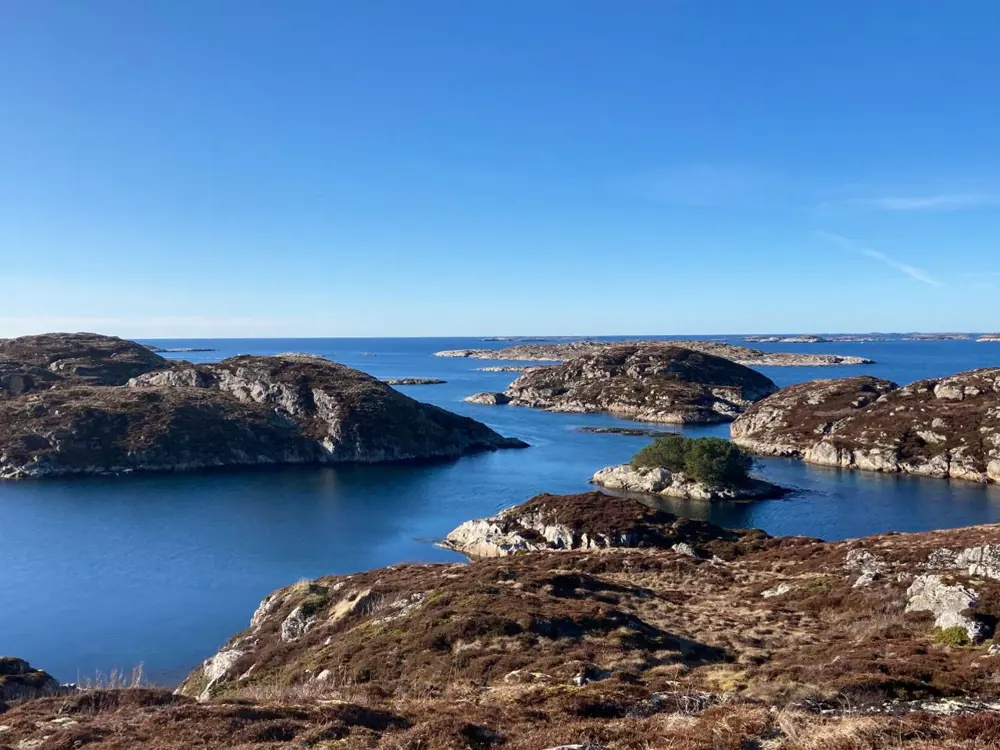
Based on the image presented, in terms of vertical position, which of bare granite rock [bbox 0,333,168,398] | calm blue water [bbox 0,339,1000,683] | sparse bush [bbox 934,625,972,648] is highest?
bare granite rock [bbox 0,333,168,398]

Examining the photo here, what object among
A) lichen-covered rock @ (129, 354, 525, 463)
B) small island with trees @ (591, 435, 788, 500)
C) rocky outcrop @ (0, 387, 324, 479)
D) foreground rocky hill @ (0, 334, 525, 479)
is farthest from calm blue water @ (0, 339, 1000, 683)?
lichen-covered rock @ (129, 354, 525, 463)

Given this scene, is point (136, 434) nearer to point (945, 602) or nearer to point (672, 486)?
point (672, 486)

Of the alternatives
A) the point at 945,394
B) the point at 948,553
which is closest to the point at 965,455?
the point at 945,394

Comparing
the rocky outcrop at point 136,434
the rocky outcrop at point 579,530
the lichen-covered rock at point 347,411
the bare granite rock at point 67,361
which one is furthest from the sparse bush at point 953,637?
the bare granite rock at point 67,361

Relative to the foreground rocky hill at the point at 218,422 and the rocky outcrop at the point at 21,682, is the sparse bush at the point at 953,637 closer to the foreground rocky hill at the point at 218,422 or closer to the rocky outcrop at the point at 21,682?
the rocky outcrop at the point at 21,682

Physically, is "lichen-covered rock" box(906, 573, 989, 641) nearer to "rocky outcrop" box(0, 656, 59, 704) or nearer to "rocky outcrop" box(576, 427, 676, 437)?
"rocky outcrop" box(0, 656, 59, 704)

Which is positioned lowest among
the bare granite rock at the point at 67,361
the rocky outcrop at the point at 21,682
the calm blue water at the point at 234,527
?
the calm blue water at the point at 234,527
